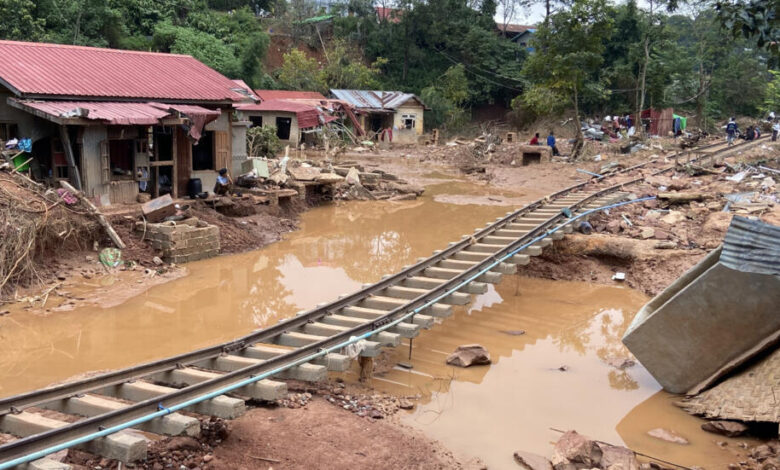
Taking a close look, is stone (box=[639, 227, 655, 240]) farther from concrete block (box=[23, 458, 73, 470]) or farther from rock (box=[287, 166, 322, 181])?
concrete block (box=[23, 458, 73, 470])

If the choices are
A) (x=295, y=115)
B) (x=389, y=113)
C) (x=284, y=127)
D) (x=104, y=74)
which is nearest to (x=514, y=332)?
(x=104, y=74)

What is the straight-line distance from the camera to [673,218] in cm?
1551

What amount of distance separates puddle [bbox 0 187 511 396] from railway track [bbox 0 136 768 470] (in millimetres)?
2266

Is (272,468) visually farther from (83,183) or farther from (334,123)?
(334,123)

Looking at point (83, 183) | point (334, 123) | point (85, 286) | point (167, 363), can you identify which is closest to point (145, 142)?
point (83, 183)

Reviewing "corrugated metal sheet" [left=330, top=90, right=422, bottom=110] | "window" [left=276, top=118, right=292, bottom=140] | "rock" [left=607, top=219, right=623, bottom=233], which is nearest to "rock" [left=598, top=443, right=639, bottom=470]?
"rock" [left=607, top=219, right=623, bottom=233]

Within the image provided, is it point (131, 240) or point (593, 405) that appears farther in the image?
point (131, 240)

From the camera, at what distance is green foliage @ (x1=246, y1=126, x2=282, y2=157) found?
86.0ft

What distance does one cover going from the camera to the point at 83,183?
14.6m

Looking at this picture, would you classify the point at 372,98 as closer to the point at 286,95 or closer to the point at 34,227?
the point at 286,95

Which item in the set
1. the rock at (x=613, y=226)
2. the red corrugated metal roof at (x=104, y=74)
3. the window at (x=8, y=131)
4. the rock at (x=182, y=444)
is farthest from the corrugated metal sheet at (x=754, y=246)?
the window at (x=8, y=131)

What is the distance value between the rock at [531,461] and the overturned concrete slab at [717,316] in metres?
2.67

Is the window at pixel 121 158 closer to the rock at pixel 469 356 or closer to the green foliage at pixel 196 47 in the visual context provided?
the rock at pixel 469 356

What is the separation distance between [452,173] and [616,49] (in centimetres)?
1945
